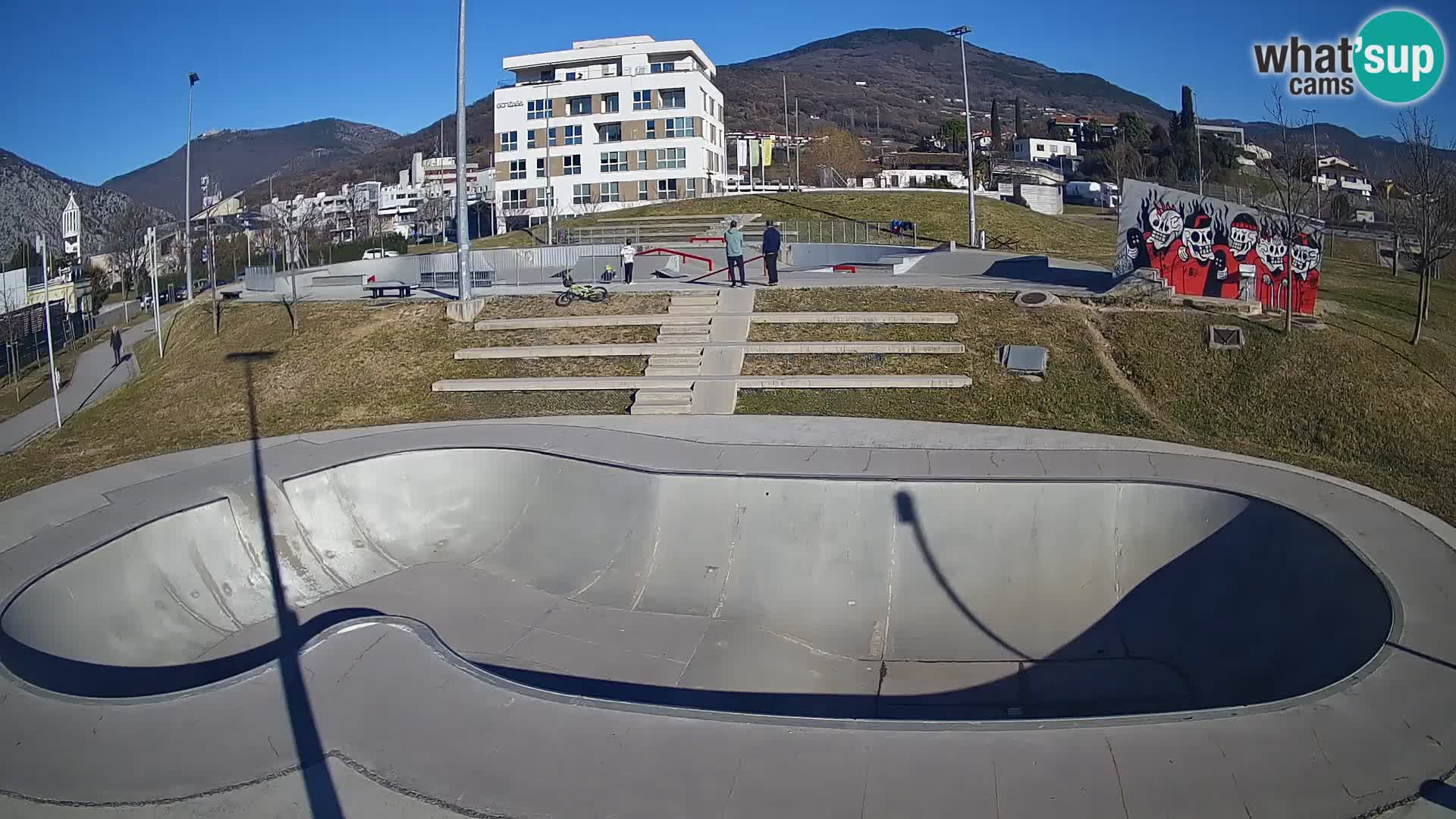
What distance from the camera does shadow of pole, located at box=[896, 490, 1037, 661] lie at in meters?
12.4

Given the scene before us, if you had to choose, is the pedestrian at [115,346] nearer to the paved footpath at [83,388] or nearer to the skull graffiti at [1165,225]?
the paved footpath at [83,388]

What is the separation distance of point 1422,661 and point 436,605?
38.5ft

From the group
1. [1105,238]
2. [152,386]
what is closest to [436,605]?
[152,386]

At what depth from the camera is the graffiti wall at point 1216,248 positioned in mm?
21578

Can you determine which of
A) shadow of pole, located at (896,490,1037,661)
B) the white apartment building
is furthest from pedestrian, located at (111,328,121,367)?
the white apartment building

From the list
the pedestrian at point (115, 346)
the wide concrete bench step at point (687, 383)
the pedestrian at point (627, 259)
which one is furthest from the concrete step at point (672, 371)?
the pedestrian at point (115, 346)

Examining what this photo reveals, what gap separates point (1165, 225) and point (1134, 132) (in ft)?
312

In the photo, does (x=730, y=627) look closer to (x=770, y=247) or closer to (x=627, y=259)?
(x=770, y=247)

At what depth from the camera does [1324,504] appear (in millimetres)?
13203

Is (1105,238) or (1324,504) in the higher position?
(1105,238)

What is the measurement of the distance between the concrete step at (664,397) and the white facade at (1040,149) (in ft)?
388

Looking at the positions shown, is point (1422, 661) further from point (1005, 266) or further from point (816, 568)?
point (1005, 266)

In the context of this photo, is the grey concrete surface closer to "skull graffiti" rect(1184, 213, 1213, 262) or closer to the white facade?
"skull graffiti" rect(1184, 213, 1213, 262)

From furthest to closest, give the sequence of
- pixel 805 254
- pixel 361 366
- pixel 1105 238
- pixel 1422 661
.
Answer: pixel 1105 238 → pixel 805 254 → pixel 361 366 → pixel 1422 661
